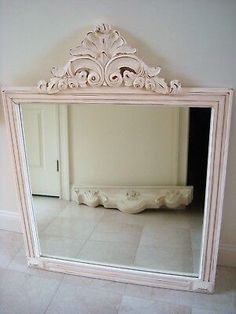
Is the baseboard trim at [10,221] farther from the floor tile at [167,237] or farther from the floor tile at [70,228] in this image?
the floor tile at [167,237]

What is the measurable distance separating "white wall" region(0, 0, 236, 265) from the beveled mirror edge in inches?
6.6

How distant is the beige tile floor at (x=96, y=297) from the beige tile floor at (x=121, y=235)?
0.40 ft

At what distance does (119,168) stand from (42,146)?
0.45 metres

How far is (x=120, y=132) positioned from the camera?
1.58 meters

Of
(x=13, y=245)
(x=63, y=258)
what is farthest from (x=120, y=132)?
(x=13, y=245)

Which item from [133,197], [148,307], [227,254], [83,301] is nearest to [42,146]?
[133,197]

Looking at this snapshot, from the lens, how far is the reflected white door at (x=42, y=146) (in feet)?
5.29

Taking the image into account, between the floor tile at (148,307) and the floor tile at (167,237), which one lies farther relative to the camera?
the floor tile at (167,237)

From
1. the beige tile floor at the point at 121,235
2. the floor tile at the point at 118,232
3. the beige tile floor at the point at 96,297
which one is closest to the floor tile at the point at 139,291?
the beige tile floor at the point at 96,297

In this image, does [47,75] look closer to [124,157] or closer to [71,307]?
→ [124,157]

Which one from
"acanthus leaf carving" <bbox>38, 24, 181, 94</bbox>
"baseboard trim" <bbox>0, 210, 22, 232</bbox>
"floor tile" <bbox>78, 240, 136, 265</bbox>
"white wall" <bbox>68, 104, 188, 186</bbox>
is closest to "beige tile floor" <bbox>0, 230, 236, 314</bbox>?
"floor tile" <bbox>78, 240, 136, 265</bbox>

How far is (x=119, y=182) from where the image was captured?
165 cm

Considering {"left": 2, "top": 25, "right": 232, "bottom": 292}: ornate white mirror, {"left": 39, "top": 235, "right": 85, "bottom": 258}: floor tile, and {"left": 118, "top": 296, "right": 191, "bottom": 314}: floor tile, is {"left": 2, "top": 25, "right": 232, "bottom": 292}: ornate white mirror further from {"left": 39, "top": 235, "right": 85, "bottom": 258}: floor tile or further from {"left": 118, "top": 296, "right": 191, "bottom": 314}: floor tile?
{"left": 118, "top": 296, "right": 191, "bottom": 314}: floor tile

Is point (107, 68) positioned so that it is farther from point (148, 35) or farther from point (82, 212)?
point (82, 212)
